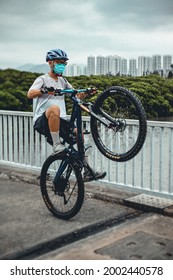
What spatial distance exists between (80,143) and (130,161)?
4.79 ft

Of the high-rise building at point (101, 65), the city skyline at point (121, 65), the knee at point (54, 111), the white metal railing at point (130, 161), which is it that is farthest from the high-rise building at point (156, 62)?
the knee at point (54, 111)

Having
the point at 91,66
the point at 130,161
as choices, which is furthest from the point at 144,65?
the point at 130,161

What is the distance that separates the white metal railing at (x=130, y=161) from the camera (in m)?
4.94

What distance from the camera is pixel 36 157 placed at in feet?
21.2

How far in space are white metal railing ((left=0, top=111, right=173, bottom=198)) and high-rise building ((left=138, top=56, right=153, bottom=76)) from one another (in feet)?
5.82

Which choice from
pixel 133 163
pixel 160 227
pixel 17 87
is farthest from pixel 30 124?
pixel 17 87

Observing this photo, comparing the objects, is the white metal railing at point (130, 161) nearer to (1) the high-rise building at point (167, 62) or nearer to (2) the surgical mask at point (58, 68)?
(2) the surgical mask at point (58, 68)

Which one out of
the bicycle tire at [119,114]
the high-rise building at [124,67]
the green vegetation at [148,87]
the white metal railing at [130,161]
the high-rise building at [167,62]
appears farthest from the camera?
the high-rise building at [167,62]

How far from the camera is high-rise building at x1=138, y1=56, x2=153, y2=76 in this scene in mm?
7098

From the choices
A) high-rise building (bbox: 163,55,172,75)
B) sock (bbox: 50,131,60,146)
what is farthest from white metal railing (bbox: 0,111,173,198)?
high-rise building (bbox: 163,55,172,75)

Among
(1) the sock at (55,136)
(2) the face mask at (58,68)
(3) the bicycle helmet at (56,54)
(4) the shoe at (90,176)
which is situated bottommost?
(4) the shoe at (90,176)

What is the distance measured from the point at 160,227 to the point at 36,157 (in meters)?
2.70

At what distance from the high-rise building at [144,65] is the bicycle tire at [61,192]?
2892 mm

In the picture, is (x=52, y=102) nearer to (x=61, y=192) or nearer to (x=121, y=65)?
(x=61, y=192)
